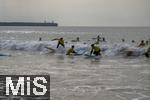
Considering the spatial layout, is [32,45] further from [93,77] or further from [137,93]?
[137,93]

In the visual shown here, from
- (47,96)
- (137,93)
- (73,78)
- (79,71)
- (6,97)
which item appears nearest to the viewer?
(6,97)

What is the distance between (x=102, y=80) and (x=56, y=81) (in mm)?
1897

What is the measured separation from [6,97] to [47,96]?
54.1 inches

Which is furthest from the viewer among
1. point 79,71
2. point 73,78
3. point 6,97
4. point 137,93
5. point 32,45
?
point 32,45

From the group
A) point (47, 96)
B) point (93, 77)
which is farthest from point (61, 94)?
point (93, 77)

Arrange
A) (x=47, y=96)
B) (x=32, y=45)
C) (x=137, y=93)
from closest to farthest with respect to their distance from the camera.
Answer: (x=47, y=96), (x=137, y=93), (x=32, y=45)

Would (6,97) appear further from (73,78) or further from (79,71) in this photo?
(79,71)

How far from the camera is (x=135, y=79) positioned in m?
15.7

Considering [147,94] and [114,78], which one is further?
[114,78]

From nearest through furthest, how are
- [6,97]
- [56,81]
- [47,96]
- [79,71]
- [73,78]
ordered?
[6,97] < [47,96] < [56,81] < [73,78] < [79,71]

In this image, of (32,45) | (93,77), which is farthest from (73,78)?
(32,45)

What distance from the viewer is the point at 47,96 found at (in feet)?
38.9

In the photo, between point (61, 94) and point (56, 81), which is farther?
point (56, 81)

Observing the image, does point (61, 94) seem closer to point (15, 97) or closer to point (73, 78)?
point (15, 97)
